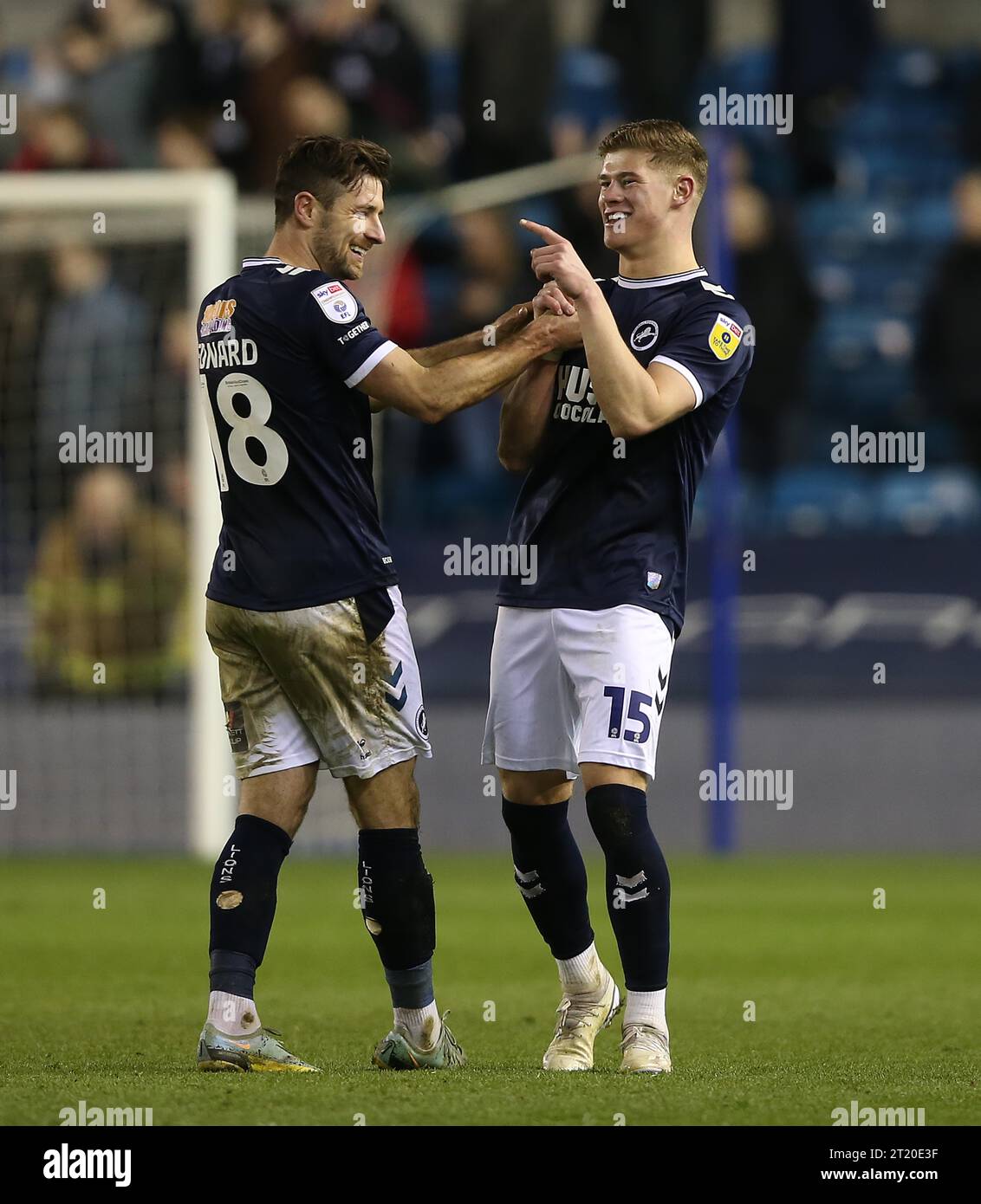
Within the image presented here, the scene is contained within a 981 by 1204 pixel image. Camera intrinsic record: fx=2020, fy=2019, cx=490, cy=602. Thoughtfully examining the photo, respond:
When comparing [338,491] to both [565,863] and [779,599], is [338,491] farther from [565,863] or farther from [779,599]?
[779,599]

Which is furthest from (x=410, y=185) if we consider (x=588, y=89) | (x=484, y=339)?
(x=484, y=339)

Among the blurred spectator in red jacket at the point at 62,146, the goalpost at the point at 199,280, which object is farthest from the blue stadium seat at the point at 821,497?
the blurred spectator in red jacket at the point at 62,146

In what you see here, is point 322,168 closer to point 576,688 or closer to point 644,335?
point 644,335

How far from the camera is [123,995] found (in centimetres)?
627

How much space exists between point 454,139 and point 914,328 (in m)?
3.63

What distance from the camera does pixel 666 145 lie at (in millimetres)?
4859

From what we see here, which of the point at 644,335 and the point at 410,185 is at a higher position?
the point at 410,185

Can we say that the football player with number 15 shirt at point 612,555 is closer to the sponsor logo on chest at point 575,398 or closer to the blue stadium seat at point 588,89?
the sponsor logo on chest at point 575,398

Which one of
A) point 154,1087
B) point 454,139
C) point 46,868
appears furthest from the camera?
point 454,139

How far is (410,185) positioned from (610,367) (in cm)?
879

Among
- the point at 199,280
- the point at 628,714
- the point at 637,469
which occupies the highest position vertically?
the point at 199,280

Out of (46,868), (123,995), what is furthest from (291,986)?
(46,868)

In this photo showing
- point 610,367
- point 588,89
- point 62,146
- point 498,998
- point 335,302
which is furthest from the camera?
point 588,89

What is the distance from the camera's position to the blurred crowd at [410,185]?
11773 mm
